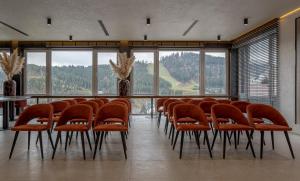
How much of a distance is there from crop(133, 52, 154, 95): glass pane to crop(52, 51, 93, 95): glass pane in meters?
1.88

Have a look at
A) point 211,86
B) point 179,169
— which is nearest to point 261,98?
point 211,86

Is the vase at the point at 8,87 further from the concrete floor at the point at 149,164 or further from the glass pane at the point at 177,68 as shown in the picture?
the glass pane at the point at 177,68

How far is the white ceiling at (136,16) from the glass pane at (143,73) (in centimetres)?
146

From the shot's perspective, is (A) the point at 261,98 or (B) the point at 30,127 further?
(A) the point at 261,98

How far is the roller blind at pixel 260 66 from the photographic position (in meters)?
8.08

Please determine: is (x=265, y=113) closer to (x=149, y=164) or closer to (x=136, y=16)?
(x=149, y=164)

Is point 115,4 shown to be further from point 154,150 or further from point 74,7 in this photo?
point 154,150

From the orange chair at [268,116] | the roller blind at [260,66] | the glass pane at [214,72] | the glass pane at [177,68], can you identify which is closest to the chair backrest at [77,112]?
the orange chair at [268,116]

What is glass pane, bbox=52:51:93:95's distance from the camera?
39.1 ft

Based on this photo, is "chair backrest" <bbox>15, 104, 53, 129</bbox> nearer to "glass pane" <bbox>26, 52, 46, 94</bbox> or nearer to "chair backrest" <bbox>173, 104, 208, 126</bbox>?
"chair backrest" <bbox>173, 104, 208, 126</bbox>

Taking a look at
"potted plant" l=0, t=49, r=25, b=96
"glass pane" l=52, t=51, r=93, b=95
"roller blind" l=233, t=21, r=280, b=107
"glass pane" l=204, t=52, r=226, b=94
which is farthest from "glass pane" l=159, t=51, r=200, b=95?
"potted plant" l=0, t=49, r=25, b=96

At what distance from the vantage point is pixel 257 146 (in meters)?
5.59

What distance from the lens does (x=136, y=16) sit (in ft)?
24.8

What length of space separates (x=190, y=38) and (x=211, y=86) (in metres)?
2.29
